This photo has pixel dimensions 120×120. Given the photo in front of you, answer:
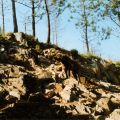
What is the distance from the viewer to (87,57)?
3394 centimetres

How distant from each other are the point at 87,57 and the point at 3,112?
15986 mm

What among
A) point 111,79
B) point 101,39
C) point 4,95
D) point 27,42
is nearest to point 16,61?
point 27,42

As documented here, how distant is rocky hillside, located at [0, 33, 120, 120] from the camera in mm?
20369

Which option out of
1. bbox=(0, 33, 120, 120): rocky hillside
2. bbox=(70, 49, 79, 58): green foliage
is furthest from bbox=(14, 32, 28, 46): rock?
bbox=(70, 49, 79, 58): green foliage

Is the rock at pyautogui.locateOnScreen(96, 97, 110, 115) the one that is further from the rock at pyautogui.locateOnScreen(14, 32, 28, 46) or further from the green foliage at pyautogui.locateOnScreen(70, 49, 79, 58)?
the green foliage at pyautogui.locateOnScreen(70, 49, 79, 58)

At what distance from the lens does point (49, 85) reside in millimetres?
23812

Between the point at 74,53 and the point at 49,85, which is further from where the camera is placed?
the point at 74,53

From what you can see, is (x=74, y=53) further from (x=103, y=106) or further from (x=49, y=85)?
(x=103, y=106)

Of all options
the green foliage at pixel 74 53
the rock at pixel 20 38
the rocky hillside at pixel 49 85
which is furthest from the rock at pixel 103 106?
the green foliage at pixel 74 53

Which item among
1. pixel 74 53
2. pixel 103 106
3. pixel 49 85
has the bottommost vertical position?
pixel 103 106

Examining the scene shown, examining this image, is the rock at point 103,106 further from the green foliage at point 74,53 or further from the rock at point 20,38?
the green foliage at point 74,53

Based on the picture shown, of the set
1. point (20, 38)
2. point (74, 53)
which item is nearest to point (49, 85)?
point (20, 38)

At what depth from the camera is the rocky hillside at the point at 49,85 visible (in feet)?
66.8

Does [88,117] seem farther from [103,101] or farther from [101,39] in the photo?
[101,39]
